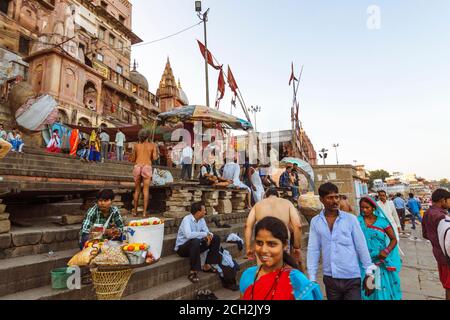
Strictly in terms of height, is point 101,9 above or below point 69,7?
above

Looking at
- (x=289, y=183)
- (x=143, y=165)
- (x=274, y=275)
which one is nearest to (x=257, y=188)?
(x=289, y=183)

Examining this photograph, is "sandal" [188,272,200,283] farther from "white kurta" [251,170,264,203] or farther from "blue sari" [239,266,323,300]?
"white kurta" [251,170,264,203]

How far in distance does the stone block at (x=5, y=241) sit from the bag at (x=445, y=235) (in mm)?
5387

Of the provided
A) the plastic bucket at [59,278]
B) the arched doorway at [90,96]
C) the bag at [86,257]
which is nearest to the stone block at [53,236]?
the plastic bucket at [59,278]

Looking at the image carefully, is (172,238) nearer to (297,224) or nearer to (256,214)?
(256,214)

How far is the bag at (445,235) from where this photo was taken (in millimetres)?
3022

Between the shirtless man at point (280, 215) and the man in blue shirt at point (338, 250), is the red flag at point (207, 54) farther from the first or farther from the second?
the man in blue shirt at point (338, 250)

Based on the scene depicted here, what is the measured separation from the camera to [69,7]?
2247 cm

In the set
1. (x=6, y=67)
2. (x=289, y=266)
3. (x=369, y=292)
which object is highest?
(x=6, y=67)

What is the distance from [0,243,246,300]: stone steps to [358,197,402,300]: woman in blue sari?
2.55 metres

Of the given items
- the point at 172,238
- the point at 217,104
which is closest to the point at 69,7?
the point at 217,104

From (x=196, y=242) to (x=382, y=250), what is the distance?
8.76 ft
